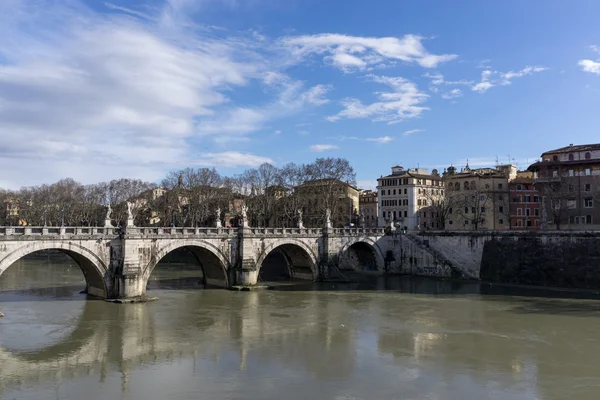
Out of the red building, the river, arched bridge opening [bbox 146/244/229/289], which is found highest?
the red building

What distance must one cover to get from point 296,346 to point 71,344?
33.0 feet

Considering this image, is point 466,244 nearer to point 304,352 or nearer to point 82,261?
point 304,352

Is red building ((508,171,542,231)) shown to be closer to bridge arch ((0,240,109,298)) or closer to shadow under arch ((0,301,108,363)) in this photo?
bridge arch ((0,240,109,298))

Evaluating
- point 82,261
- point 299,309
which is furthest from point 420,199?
point 82,261

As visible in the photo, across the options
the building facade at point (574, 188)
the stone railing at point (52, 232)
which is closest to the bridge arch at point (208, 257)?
the stone railing at point (52, 232)

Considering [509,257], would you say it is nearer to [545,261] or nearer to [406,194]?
[545,261]

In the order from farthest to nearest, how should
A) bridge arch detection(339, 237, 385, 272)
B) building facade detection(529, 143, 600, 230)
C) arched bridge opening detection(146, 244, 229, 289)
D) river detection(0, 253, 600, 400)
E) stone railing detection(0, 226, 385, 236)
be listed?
bridge arch detection(339, 237, 385, 272)
building facade detection(529, 143, 600, 230)
arched bridge opening detection(146, 244, 229, 289)
stone railing detection(0, 226, 385, 236)
river detection(0, 253, 600, 400)

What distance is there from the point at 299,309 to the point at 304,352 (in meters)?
9.68

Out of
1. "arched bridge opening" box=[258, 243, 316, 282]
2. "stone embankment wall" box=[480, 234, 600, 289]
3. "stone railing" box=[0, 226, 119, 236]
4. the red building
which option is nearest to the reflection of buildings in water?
"stone railing" box=[0, 226, 119, 236]

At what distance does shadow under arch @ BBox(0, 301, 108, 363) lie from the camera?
19.9 meters

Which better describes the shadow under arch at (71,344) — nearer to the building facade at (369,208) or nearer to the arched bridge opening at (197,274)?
the arched bridge opening at (197,274)

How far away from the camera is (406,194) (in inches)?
2825

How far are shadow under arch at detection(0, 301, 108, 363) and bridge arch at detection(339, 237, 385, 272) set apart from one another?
27.6 m

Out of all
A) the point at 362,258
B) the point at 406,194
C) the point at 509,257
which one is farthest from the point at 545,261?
the point at 406,194
